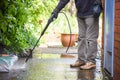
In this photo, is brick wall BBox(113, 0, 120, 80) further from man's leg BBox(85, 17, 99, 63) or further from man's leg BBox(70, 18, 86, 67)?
man's leg BBox(70, 18, 86, 67)

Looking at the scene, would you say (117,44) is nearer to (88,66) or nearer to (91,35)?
(91,35)

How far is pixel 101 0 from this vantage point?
7555mm

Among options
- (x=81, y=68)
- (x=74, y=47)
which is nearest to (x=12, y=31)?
(x=81, y=68)

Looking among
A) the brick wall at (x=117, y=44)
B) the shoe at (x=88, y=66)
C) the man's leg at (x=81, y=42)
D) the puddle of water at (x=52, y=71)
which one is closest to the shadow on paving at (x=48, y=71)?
the puddle of water at (x=52, y=71)

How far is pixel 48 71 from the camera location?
7.03m

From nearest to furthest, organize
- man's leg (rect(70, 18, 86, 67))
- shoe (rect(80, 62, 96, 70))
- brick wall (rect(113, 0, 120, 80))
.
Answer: brick wall (rect(113, 0, 120, 80)), shoe (rect(80, 62, 96, 70)), man's leg (rect(70, 18, 86, 67))

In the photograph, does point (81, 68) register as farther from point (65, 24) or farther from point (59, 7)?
point (65, 24)

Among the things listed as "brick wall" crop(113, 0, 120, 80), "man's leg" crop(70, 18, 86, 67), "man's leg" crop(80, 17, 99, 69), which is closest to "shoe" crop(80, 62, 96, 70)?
"man's leg" crop(80, 17, 99, 69)

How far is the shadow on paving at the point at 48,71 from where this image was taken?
640cm

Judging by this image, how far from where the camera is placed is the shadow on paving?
6402mm

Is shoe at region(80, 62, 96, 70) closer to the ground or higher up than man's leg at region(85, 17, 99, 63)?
closer to the ground

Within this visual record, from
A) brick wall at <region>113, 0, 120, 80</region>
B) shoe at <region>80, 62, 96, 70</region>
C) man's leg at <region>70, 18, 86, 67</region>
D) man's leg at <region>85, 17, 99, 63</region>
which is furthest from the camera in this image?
man's leg at <region>70, 18, 86, 67</region>

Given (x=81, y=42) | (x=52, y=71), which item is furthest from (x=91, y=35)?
(x=52, y=71)

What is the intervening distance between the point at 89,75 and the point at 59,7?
158 cm
